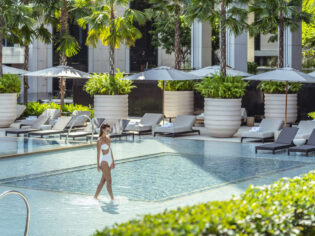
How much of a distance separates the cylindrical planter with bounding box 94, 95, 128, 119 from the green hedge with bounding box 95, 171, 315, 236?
1940 centimetres

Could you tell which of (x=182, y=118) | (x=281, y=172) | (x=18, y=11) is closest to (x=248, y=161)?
(x=281, y=172)

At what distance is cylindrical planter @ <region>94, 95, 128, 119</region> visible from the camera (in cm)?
2703

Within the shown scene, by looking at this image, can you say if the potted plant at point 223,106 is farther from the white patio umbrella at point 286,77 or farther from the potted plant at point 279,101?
the potted plant at point 279,101

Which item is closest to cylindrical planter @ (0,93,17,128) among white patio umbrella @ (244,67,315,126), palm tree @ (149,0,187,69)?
palm tree @ (149,0,187,69)

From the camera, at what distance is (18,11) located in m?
30.1

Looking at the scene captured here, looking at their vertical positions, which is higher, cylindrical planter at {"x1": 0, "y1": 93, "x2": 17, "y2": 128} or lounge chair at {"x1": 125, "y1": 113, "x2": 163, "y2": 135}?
cylindrical planter at {"x1": 0, "y1": 93, "x2": 17, "y2": 128}

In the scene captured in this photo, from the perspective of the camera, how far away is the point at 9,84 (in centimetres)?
2825

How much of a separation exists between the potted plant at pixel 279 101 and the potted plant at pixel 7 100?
11133mm

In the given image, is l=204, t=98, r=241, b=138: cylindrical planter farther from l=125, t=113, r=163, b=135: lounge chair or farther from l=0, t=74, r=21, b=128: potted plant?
l=0, t=74, r=21, b=128: potted plant

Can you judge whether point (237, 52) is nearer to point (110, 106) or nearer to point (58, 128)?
point (110, 106)

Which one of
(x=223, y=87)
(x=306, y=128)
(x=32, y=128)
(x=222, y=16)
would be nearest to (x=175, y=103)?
(x=222, y=16)

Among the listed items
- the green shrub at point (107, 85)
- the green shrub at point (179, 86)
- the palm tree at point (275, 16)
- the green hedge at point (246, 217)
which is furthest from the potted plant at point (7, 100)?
the green hedge at point (246, 217)

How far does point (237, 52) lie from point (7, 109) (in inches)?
535

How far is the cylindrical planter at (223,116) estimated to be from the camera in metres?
24.0
